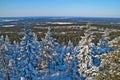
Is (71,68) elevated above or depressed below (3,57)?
below

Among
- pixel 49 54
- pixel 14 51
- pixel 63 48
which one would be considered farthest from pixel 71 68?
pixel 63 48

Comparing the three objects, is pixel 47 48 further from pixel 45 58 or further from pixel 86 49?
pixel 86 49

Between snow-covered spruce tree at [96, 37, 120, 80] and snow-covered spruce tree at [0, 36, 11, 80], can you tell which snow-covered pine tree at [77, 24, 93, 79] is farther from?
snow-covered spruce tree at [96, 37, 120, 80]

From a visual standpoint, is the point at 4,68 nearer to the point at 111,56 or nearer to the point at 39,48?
the point at 39,48

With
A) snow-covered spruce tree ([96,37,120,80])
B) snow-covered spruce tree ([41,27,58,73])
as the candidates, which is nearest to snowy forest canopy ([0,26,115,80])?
snow-covered spruce tree ([41,27,58,73])

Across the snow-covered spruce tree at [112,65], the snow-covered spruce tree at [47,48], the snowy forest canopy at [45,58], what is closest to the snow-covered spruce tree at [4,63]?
the snowy forest canopy at [45,58]

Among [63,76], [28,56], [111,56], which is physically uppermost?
[111,56]

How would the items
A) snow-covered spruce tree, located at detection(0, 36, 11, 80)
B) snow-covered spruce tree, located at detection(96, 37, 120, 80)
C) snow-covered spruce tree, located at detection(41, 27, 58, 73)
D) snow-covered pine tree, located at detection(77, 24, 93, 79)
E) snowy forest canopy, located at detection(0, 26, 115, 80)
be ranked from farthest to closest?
snow-covered spruce tree, located at detection(41, 27, 58, 73), snow-covered spruce tree, located at detection(0, 36, 11, 80), snowy forest canopy, located at detection(0, 26, 115, 80), snow-covered pine tree, located at detection(77, 24, 93, 79), snow-covered spruce tree, located at detection(96, 37, 120, 80)

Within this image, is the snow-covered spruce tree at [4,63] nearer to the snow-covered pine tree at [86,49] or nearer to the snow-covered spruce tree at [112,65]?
the snow-covered pine tree at [86,49]
